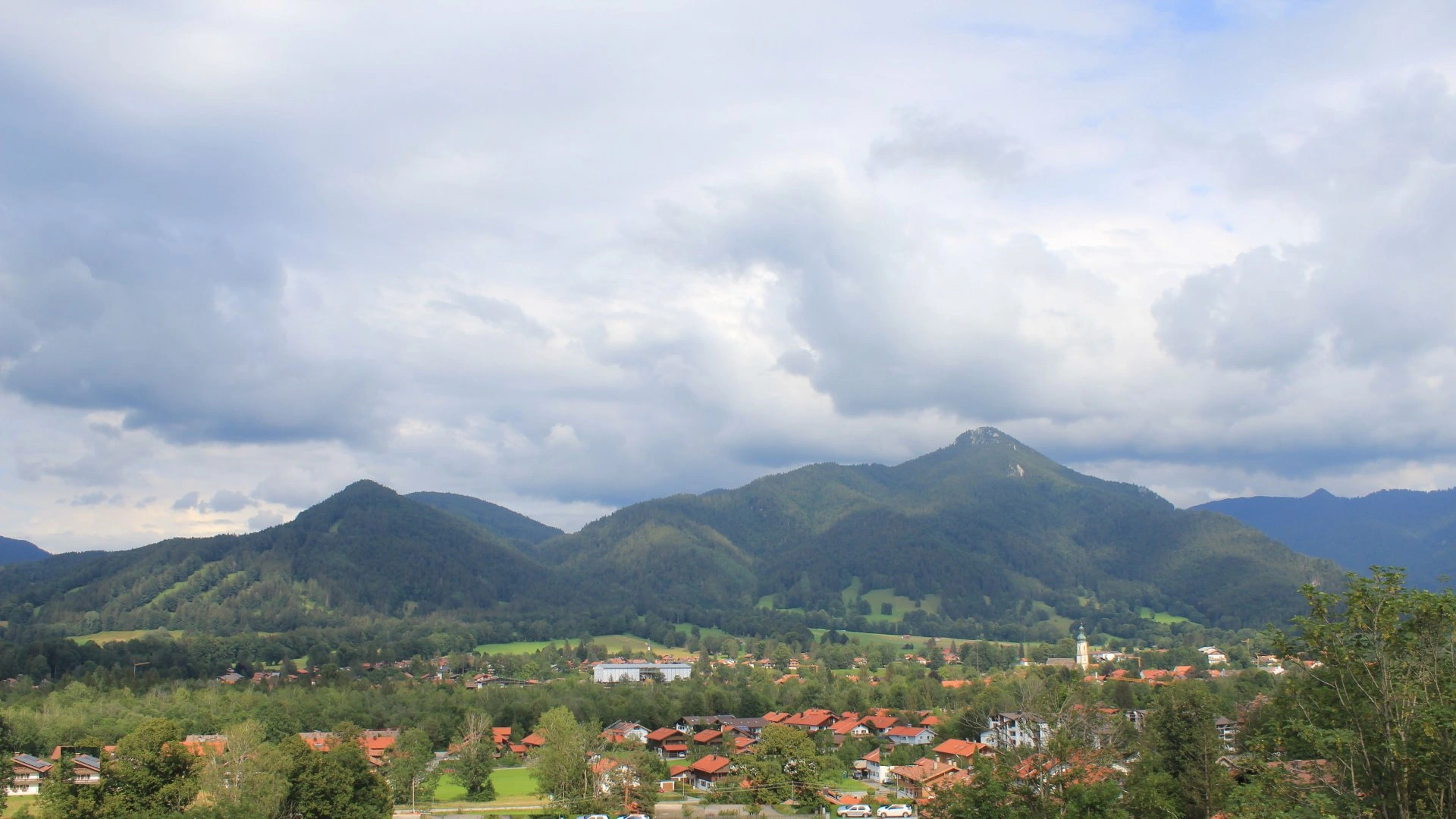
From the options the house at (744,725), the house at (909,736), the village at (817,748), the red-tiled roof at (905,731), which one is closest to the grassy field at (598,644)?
the village at (817,748)

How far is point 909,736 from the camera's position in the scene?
8044 centimetres

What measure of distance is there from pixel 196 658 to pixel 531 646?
2427 inches

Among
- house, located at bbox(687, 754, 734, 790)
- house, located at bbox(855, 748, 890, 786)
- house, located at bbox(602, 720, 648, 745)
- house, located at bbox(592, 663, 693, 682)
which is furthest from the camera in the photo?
house, located at bbox(592, 663, 693, 682)

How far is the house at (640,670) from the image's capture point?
452ft

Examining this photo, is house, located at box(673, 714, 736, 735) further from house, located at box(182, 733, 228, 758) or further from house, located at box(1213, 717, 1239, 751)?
house, located at box(1213, 717, 1239, 751)

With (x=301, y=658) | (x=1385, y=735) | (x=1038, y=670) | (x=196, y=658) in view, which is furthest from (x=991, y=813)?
(x=301, y=658)

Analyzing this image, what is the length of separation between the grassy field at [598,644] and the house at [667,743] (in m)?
80.5

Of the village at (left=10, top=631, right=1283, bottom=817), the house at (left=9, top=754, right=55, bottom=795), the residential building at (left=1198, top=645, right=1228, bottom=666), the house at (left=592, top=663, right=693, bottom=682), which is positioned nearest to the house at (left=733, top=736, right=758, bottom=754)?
the village at (left=10, top=631, right=1283, bottom=817)

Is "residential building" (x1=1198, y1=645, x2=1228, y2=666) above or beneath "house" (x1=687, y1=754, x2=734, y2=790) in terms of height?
above

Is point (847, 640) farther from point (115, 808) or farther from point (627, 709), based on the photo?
point (115, 808)

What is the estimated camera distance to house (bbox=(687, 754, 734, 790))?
217 feet

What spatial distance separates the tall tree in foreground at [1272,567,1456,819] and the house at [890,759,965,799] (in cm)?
3419

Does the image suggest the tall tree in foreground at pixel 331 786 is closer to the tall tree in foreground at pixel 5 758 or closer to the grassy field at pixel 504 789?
the grassy field at pixel 504 789

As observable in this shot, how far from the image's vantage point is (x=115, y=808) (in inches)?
1721
